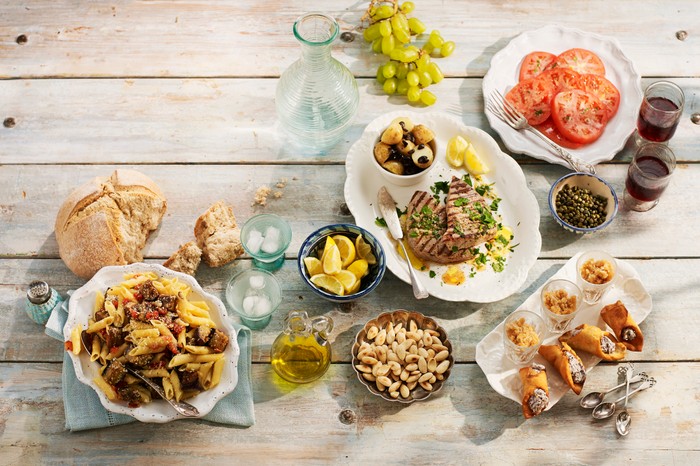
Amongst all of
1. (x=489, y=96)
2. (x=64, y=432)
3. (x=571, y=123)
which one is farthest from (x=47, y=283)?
(x=571, y=123)

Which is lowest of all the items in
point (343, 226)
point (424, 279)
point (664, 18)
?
point (424, 279)

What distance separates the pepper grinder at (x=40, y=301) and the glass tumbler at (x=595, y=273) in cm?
180

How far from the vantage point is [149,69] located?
3.17 m

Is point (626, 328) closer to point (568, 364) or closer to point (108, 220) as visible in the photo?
point (568, 364)

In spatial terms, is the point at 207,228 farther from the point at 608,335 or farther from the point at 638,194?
the point at 638,194

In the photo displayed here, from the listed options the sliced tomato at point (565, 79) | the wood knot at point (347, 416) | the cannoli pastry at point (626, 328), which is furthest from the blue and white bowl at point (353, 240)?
the sliced tomato at point (565, 79)

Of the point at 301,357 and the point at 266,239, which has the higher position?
the point at 266,239

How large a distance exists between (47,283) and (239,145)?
892 mm

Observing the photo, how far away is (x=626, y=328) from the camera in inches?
96.7

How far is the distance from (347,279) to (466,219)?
1.53 feet

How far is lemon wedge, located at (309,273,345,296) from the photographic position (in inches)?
97.9

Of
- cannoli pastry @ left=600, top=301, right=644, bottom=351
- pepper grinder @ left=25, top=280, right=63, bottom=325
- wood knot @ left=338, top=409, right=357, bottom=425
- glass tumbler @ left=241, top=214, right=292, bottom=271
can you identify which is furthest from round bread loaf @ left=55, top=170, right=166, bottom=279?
cannoli pastry @ left=600, top=301, right=644, bottom=351

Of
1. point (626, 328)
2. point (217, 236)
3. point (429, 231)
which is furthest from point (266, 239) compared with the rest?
point (626, 328)

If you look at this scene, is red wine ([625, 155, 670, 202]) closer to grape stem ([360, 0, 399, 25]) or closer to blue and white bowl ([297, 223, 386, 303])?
blue and white bowl ([297, 223, 386, 303])
